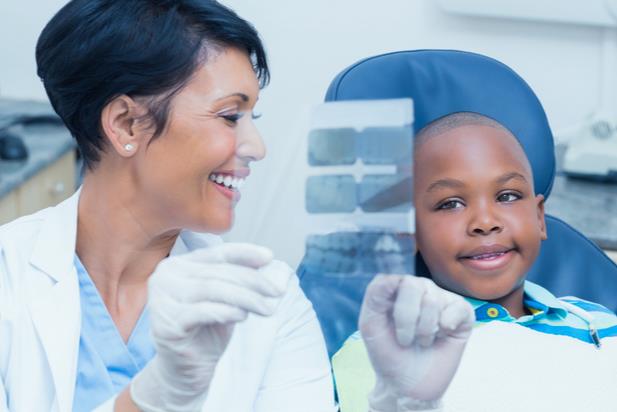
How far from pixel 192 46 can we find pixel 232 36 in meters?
0.07

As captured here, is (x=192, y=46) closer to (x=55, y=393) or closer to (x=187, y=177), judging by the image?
(x=187, y=177)

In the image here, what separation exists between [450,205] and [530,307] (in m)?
0.25

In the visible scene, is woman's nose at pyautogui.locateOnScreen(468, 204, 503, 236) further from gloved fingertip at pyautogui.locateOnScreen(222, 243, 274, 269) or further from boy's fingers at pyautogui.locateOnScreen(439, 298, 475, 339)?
gloved fingertip at pyautogui.locateOnScreen(222, 243, 274, 269)

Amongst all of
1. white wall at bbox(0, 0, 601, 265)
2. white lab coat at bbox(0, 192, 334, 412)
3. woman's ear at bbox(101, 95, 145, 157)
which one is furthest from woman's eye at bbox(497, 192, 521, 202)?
white wall at bbox(0, 0, 601, 265)

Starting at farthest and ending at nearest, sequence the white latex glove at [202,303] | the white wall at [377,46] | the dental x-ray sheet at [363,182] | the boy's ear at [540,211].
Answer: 1. the white wall at [377,46]
2. the boy's ear at [540,211]
3. the dental x-ray sheet at [363,182]
4. the white latex glove at [202,303]

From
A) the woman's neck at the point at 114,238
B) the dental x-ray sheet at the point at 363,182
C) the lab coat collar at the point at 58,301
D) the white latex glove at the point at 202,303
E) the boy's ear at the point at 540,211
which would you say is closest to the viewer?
the white latex glove at the point at 202,303

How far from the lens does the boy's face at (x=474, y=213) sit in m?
1.61

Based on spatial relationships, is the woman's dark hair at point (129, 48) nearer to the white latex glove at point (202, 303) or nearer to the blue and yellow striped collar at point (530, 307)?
the white latex glove at point (202, 303)

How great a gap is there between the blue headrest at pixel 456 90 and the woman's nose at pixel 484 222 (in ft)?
0.80

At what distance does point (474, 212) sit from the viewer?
1.61 m

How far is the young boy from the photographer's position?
5.06 ft

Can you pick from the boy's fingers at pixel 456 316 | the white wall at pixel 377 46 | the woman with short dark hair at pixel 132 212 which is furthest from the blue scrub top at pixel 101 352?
the white wall at pixel 377 46

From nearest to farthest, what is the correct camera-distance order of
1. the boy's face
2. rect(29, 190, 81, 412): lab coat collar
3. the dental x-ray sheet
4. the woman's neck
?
the dental x-ray sheet → rect(29, 190, 81, 412): lab coat collar → the woman's neck → the boy's face

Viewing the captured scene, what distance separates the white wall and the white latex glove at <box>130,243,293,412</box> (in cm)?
157
